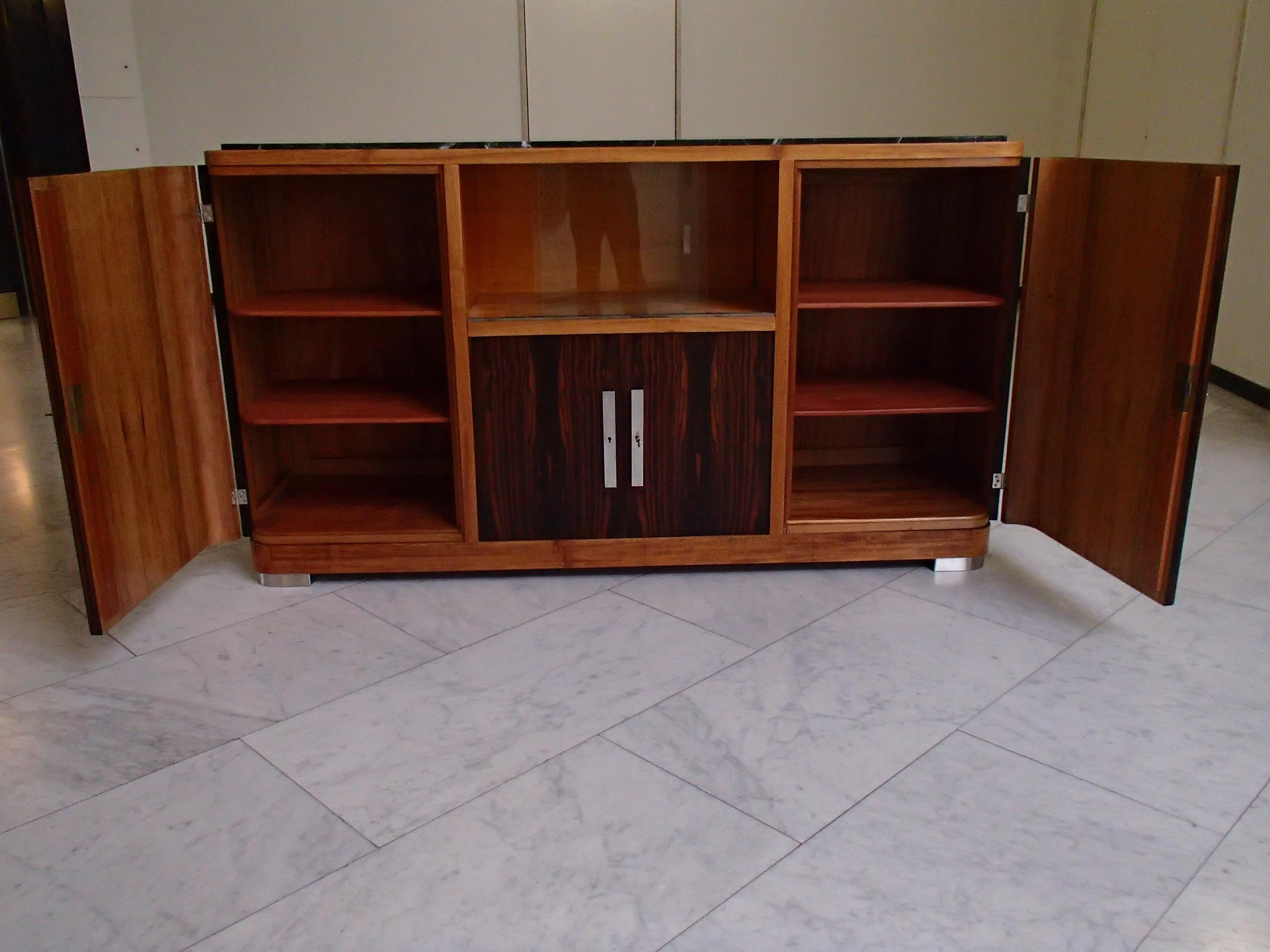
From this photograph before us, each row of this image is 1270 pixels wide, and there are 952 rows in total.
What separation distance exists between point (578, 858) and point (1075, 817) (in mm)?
885

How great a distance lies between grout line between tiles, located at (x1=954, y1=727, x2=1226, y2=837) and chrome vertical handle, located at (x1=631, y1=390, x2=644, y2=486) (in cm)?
107

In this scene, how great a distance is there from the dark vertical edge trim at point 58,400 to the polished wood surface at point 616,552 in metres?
0.62

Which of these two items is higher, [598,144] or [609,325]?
[598,144]

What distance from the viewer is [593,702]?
2.25 meters

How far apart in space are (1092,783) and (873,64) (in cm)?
390

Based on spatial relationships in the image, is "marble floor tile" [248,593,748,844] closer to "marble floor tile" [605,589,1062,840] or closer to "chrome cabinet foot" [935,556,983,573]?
"marble floor tile" [605,589,1062,840]

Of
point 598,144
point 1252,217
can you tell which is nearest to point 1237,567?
point 598,144

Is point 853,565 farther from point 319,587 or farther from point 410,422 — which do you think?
point 319,587

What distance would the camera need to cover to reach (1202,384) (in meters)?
2.22

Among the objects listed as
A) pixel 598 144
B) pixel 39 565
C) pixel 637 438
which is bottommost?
pixel 39 565

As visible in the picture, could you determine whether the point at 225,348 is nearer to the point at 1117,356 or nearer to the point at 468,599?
the point at 468,599

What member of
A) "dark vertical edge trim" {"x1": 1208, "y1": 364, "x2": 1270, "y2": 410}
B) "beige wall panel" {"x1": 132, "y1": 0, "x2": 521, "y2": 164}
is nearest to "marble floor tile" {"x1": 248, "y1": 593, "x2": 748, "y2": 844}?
"beige wall panel" {"x1": 132, "y1": 0, "x2": 521, "y2": 164}

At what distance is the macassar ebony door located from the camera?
2711mm

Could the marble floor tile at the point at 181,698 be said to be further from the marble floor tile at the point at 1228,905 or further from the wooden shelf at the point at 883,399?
the marble floor tile at the point at 1228,905
